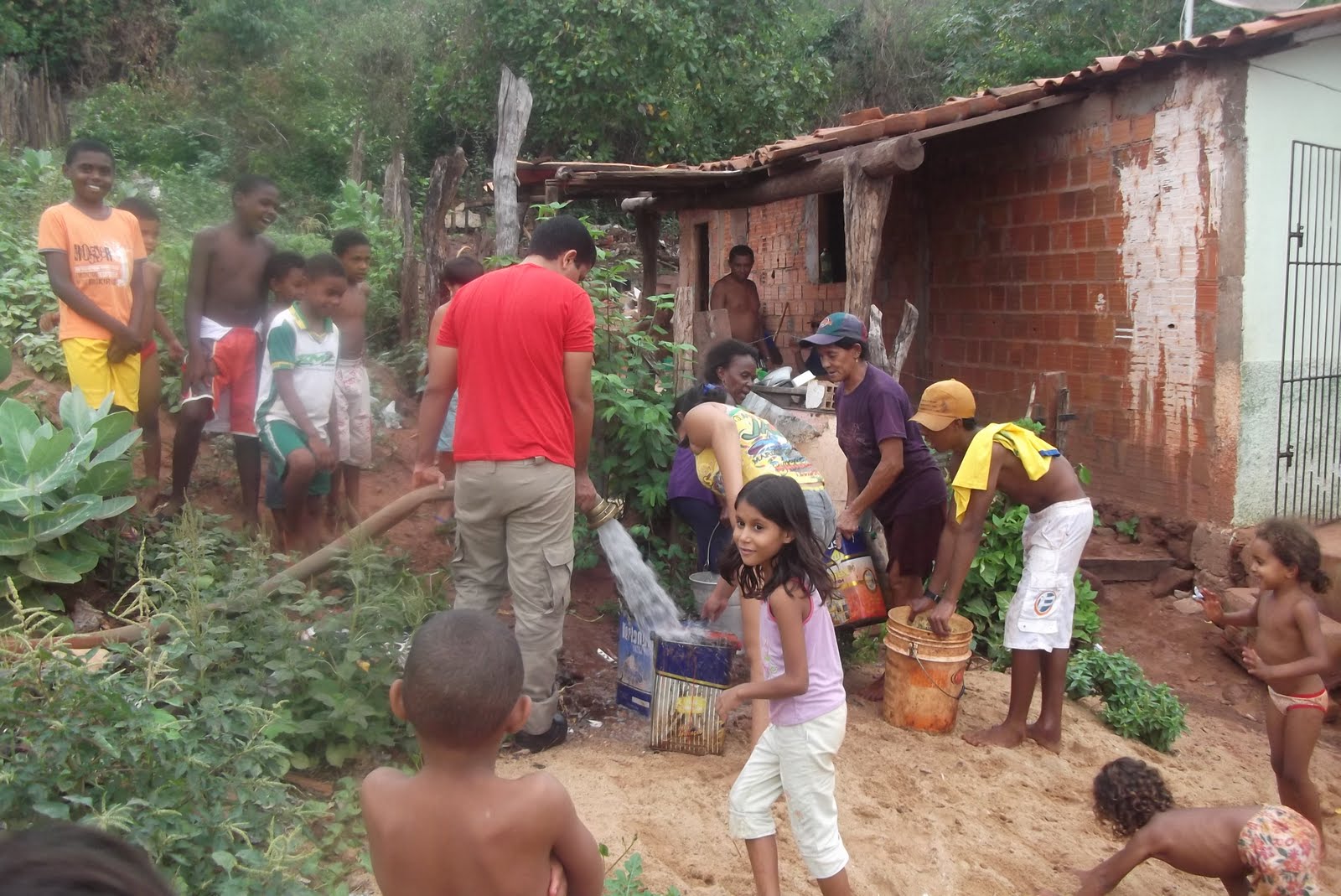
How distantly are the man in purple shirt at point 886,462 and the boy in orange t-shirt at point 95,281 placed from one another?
3220 mm

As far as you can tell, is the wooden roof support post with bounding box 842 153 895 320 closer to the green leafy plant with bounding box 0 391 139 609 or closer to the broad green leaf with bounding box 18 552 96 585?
the green leafy plant with bounding box 0 391 139 609

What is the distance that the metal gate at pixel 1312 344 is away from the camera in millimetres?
7465

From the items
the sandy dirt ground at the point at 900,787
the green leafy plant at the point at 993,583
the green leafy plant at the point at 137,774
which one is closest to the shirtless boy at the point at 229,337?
the sandy dirt ground at the point at 900,787

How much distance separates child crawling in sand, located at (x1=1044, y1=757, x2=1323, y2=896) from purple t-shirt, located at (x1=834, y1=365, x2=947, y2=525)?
1.82 m

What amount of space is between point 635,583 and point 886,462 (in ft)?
4.35

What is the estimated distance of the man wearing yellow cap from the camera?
4445mm

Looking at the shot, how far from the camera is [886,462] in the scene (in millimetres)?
4738

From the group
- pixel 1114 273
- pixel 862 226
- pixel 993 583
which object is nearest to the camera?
pixel 993 583

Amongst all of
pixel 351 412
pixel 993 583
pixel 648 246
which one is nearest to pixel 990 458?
pixel 993 583

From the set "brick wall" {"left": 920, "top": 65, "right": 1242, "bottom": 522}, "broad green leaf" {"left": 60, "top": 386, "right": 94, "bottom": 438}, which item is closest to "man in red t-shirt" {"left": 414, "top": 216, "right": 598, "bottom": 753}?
"broad green leaf" {"left": 60, "top": 386, "right": 94, "bottom": 438}

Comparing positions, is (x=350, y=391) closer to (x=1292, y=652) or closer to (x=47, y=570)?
(x=47, y=570)

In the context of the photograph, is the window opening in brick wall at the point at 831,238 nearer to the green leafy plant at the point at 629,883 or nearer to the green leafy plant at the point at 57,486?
the green leafy plant at the point at 57,486

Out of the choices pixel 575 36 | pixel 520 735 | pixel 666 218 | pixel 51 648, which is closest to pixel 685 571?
pixel 520 735

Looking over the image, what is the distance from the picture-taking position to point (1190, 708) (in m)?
6.26
